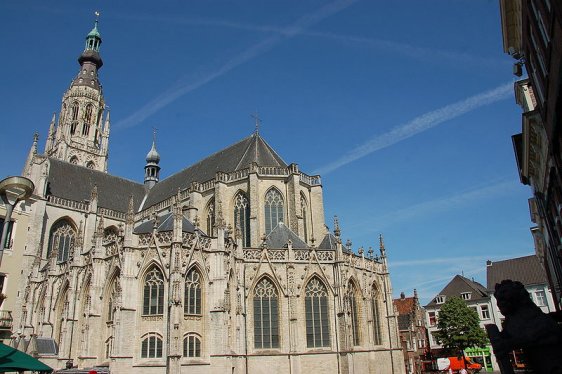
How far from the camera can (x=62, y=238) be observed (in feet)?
110

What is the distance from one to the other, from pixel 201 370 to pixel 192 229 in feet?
22.9

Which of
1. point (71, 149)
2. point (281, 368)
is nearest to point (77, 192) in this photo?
point (71, 149)

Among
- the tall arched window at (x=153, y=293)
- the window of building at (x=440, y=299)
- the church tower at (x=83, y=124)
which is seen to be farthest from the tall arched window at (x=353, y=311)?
the church tower at (x=83, y=124)

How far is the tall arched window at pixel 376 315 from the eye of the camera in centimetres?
2566

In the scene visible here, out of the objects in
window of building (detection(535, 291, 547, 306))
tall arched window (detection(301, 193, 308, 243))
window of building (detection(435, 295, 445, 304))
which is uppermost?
tall arched window (detection(301, 193, 308, 243))

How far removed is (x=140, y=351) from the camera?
62.1ft

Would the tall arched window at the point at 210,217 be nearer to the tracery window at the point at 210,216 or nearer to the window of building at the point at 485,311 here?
the tracery window at the point at 210,216

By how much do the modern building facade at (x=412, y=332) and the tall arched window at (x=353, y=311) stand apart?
51.9ft

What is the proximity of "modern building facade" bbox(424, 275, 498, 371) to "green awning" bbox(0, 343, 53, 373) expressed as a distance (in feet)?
132

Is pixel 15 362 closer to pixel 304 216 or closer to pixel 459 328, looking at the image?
pixel 304 216

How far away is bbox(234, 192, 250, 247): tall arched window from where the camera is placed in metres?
28.8

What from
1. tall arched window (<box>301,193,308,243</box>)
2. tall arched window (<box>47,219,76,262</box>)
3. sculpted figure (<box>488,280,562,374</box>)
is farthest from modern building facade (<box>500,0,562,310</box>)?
tall arched window (<box>47,219,76,262</box>)

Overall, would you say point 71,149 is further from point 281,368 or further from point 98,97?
point 281,368

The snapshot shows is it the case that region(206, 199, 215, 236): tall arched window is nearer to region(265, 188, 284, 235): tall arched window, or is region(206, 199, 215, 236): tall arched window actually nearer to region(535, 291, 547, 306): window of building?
region(265, 188, 284, 235): tall arched window
